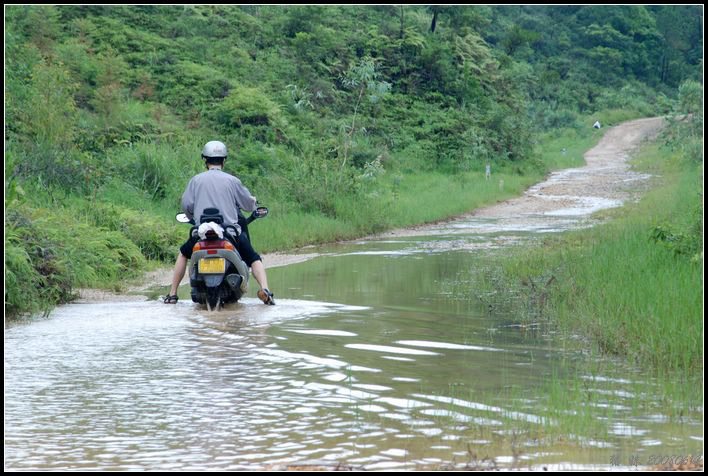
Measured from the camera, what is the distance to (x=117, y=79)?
3100 centimetres

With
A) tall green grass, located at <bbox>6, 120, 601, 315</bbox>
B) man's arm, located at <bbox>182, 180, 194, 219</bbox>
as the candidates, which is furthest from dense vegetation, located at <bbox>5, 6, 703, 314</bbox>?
man's arm, located at <bbox>182, 180, 194, 219</bbox>

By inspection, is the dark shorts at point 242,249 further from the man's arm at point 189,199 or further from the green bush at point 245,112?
the green bush at point 245,112

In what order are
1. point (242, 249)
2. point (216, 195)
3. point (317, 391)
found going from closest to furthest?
point (317, 391)
point (216, 195)
point (242, 249)

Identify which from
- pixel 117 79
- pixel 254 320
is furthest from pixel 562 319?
pixel 117 79

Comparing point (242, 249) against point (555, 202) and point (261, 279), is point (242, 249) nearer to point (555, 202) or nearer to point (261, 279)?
point (261, 279)

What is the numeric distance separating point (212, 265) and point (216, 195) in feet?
2.81

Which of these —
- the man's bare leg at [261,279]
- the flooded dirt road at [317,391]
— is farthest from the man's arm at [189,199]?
the flooded dirt road at [317,391]

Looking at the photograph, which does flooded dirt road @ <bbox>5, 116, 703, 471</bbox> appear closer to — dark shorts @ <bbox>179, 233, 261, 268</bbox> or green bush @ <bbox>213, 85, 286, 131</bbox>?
dark shorts @ <bbox>179, 233, 261, 268</bbox>

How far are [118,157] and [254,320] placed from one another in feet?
44.2

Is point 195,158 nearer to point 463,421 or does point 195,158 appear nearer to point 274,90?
point 274,90

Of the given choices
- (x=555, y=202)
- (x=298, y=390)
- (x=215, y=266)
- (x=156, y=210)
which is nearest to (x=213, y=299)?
(x=215, y=266)

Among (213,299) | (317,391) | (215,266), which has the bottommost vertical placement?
(317,391)

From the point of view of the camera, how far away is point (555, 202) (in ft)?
105

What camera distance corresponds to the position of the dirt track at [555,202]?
52.0 feet
